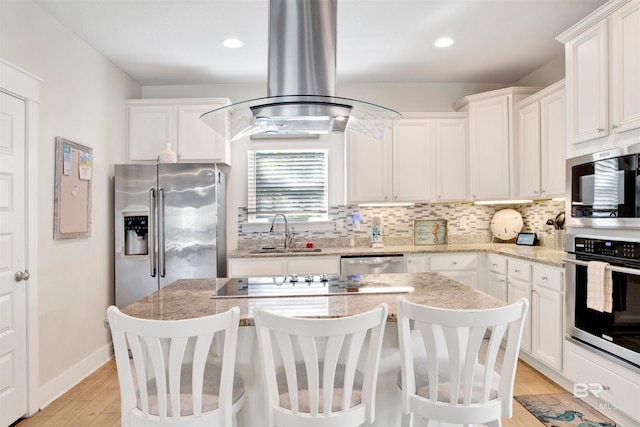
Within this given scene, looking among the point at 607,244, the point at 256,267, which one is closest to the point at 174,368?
the point at 607,244

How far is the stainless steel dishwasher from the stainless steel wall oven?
5.03ft

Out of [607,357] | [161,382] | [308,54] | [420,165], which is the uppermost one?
[308,54]

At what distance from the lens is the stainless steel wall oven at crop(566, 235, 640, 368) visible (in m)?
2.36

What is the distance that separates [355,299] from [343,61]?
2.74 metres

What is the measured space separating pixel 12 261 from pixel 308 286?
6.18 ft

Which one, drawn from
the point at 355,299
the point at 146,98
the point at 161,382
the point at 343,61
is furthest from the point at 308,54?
the point at 146,98

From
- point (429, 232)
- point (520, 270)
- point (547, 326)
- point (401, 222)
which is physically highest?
point (401, 222)

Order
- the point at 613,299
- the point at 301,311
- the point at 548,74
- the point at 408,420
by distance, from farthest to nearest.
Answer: the point at 548,74 < the point at 613,299 < the point at 301,311 < the point at 408,420

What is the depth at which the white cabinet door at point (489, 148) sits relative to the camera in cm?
420

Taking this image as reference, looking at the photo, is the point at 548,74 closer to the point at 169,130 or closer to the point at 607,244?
the point at 607,244

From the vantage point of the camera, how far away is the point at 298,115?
2.05 m

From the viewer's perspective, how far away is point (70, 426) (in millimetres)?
2680

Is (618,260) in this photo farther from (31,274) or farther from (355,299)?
(31,274)

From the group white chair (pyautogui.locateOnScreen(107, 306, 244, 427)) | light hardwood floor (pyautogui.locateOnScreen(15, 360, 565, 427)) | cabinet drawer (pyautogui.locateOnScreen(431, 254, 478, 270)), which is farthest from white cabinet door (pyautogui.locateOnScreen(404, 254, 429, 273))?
white chair (pyautogui.locateOnScreen(107, 306, 244, 427))
